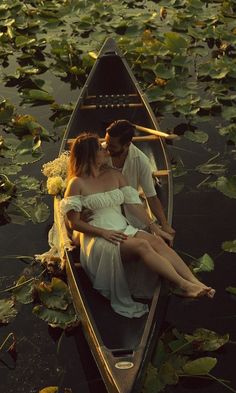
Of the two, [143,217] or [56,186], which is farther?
[56,186]

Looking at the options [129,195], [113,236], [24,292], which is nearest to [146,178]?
[129,195]

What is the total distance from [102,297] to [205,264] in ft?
4.26

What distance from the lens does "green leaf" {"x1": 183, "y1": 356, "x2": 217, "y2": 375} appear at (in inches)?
181

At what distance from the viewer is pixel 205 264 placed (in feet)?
19.0

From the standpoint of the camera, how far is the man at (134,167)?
5.50 m

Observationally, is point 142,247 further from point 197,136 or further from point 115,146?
point 197,136

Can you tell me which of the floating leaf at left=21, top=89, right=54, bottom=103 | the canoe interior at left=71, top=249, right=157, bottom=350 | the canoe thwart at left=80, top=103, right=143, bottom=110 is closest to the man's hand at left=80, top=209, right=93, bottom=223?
the canoe interior at left=71, top=249, right=157, bottom=350

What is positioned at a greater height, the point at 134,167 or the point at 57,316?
the point at 134,167

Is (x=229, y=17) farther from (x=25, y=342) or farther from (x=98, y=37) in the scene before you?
(x=25, y=342)

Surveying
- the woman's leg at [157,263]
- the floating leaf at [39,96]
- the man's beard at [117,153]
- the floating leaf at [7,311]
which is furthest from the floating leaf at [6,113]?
the woman's leg at [157,263]

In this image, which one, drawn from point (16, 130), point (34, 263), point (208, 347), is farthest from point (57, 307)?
point (16, 130)

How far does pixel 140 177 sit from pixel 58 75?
4607 millimetres

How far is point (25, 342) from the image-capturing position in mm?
5352

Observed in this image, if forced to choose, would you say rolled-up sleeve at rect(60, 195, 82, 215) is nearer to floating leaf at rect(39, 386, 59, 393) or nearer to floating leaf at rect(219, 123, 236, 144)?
floating leaf at rect(39, 386, 59, 393)
